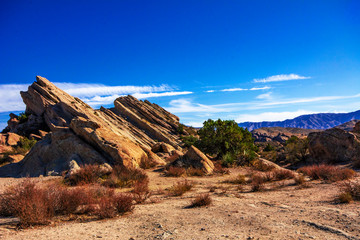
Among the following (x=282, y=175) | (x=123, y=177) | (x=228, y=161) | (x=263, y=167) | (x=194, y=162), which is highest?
(x=123, y=177)

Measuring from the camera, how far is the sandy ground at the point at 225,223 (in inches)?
194

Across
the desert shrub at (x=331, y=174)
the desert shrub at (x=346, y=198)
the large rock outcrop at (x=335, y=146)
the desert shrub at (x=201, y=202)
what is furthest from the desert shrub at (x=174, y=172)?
the large rock outcrop at (x=335, y=146)

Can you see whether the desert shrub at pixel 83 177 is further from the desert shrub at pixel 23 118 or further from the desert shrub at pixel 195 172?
the desert shrub at pixel 23 118

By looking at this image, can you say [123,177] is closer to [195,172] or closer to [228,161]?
[195,172]

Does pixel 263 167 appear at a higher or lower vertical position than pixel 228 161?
lower

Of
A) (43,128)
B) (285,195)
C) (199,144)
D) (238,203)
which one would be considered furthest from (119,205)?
(43,128)

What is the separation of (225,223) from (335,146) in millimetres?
19082

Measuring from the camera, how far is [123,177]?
39.3 ft

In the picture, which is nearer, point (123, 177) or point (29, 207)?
point (29, 207)

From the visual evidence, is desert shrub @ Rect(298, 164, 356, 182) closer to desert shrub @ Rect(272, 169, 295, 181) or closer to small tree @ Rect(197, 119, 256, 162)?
desert shrub @ Rect(272, 169, 295, 181)

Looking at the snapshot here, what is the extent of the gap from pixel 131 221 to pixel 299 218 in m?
4.63

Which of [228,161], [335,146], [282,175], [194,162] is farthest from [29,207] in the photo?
[335,146]

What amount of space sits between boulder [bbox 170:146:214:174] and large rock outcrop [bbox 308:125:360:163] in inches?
446

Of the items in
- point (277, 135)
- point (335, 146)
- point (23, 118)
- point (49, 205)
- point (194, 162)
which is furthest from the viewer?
point (277, 135)
